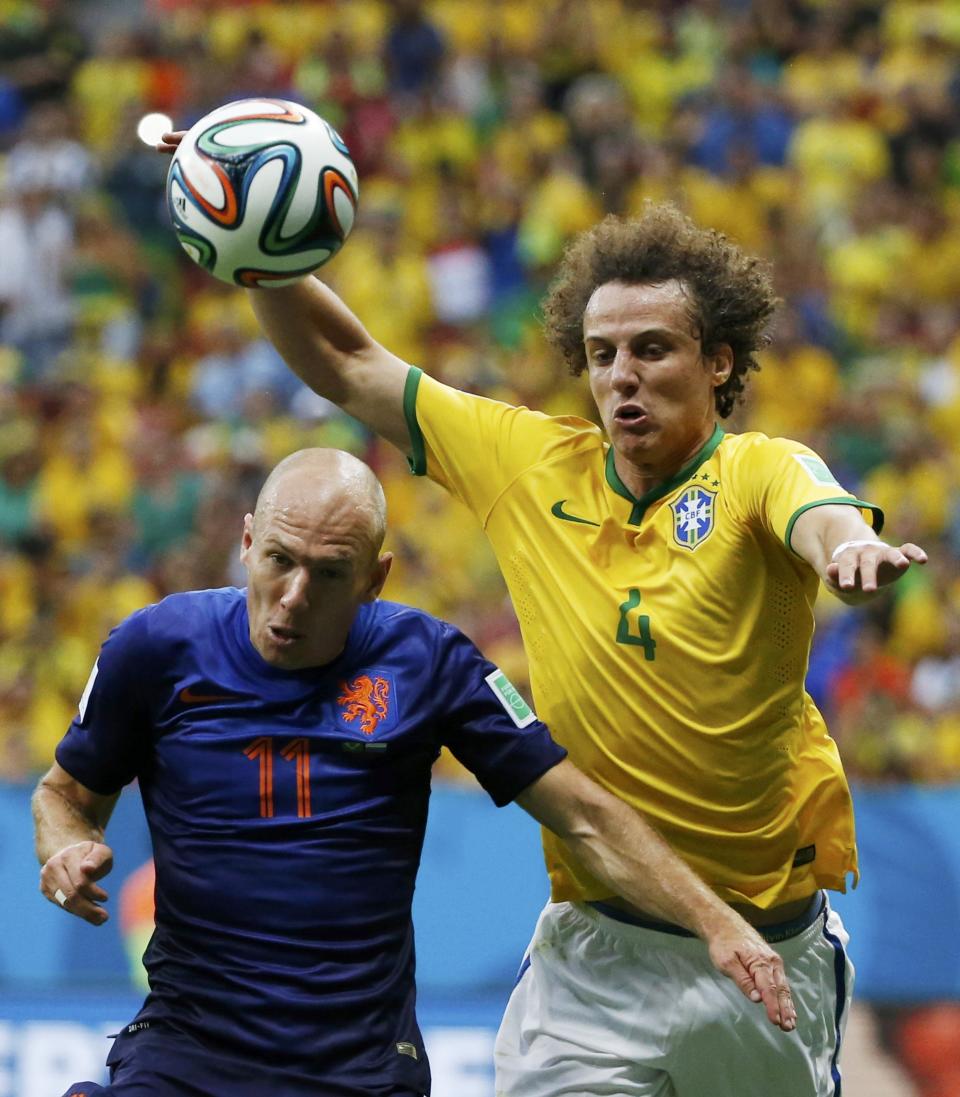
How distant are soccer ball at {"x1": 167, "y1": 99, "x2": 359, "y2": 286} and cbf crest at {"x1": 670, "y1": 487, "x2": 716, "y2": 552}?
1.00 meters

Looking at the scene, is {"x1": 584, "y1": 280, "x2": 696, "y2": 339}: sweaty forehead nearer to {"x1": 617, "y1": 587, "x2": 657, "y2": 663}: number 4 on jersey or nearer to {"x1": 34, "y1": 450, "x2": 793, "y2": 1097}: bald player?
{"x1": 617, "y1": 587, "x2": 657, "y2": 663}: number 4 on jersey

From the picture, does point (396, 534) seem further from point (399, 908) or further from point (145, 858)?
point (399, 908)

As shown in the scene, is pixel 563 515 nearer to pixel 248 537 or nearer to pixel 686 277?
pixel 686 277

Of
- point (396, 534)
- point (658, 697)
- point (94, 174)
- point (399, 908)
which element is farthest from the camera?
point (94, 174)

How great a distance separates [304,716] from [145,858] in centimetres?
350

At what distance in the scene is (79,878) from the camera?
3646 millimetres

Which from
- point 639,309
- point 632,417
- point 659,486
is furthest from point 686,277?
point 659,486

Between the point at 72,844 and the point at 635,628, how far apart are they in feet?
4.41

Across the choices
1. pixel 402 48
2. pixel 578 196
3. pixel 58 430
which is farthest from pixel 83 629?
pixel 402 48

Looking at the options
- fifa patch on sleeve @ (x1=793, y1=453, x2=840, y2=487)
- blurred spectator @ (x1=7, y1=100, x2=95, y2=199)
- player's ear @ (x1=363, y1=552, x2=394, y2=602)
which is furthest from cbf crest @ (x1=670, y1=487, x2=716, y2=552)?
blurred spectator @ (x1=7, y1=100, x2=95, y2=199)

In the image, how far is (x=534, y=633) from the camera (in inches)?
175

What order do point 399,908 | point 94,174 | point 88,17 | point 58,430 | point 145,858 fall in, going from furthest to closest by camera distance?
point 88,17
point 94,174
point 58,430
point 145,858
point 399,908

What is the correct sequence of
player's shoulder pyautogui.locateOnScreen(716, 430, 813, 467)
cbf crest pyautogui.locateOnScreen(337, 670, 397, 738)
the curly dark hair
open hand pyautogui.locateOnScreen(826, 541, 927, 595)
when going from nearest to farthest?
open hand pyautogui.locateOnScreen(826, 541, 927, 595) < cbf crest pyautogui.locateOnScreen(337, 670, 397, 738) < player's shoulder pyautogui.locateOnScreen(716, 430, 813, 467) < the curly dark hair

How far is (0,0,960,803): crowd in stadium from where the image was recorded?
33.6 ft
